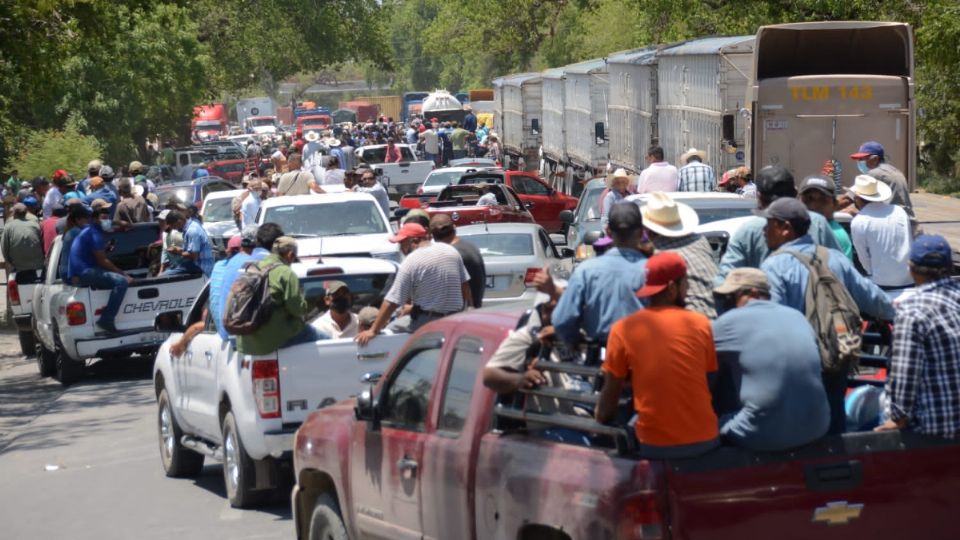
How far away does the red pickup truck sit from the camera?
22641 millimetres

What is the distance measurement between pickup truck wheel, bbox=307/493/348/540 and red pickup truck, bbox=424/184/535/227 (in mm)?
13414

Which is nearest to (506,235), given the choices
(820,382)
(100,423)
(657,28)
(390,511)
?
(100,423)

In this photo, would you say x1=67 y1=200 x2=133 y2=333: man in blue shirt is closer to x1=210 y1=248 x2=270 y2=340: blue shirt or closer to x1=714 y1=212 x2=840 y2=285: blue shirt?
x1=210 y1=248 x2=270 y2=340: blue shirt

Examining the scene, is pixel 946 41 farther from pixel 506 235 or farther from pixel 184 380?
pixel 184 380

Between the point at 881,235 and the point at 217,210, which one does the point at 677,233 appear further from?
the point at 217,210

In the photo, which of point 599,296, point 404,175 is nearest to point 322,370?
point 599,296

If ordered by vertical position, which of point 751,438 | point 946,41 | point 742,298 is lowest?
point 751,438

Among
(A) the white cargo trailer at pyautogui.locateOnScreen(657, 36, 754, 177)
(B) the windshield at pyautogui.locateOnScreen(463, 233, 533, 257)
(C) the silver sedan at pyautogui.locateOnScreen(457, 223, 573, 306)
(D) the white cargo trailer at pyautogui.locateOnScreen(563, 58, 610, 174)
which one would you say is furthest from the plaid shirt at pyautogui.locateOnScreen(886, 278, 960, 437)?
(D) the white cargo trailer at pyautogui.locateOnScreen(563, 58, 610, 174)

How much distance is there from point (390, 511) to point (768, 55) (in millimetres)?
15571

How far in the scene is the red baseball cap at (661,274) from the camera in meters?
5.44

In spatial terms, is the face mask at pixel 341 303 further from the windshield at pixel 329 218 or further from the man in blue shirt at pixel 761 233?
the windshield at pixel 329 218

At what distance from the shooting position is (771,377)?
213 inches

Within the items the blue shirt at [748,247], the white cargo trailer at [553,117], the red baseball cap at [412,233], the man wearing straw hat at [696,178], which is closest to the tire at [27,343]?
the man wearing straw hat at [696,178]

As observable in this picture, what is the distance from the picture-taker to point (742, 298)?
5.68 meters
